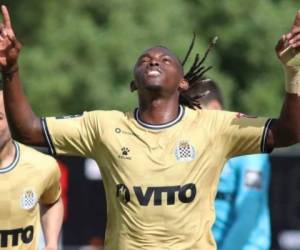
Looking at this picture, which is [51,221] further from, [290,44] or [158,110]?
[290,44]

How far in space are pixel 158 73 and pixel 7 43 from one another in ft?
2.92

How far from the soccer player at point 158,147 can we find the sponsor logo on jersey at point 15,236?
0.71 m

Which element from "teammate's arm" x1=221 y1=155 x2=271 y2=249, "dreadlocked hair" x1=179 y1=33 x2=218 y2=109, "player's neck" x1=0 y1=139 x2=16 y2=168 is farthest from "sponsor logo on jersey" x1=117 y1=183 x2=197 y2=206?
"teammate's arm" x1=221 y1=155 x2=271 y2=249

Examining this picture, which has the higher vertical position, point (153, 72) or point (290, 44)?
point (290, 44)

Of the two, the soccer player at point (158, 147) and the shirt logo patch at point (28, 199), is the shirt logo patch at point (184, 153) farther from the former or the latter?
the shirt logo patch at point (28, 199)

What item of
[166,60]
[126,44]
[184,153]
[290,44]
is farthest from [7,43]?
[126,44]

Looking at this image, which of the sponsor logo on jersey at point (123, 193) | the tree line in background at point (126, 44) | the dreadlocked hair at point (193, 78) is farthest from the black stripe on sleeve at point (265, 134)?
the tree line in background at point (126, 44)

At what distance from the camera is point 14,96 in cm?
729

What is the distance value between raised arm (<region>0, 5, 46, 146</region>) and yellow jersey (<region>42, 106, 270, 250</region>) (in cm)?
10

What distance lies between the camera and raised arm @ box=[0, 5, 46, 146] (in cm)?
703

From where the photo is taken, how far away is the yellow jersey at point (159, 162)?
745 cm

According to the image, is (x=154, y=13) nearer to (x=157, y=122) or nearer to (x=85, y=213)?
(x=85, y=213)

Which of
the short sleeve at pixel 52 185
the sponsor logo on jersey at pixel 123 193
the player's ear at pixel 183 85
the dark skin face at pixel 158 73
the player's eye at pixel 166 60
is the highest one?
the player's eye at pixel 166 60

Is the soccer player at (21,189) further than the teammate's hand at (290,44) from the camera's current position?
Yes
